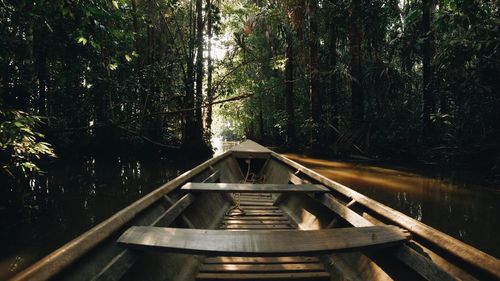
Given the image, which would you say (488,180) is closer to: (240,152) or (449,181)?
(449,181)

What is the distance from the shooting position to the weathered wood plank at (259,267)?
8.50 ft

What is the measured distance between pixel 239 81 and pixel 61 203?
445 inches

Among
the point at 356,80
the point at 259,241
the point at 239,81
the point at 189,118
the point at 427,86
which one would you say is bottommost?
the point at 259,241

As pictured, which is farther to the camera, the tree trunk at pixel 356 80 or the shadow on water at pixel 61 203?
the tree trunk at pixel 356 80

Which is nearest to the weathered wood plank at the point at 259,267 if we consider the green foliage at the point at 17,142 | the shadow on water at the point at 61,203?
the shadow on water at the point at 61,203

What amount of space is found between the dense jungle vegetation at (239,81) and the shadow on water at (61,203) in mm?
742

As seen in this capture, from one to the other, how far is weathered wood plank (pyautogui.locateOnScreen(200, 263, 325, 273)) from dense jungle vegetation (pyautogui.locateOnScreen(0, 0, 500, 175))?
3235mm

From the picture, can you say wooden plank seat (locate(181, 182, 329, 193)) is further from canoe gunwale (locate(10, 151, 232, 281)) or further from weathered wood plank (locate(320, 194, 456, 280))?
weathered wood plank (locate(320, 194, 456, 280))

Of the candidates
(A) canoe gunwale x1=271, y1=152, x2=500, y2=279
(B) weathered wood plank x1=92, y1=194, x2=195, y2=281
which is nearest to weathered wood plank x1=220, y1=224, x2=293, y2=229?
(A) canoe gunwale x1=271, y1=152, x2=500, y2=279

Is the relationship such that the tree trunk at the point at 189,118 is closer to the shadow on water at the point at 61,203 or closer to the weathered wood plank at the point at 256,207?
the shadow on water at the point at 61,203

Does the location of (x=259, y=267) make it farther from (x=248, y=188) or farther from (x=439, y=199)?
(x=439, y=199)

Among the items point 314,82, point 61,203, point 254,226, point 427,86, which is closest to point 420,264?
point 254,226

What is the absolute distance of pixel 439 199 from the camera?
660 centimetres

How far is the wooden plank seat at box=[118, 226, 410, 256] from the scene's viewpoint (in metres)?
1.95
